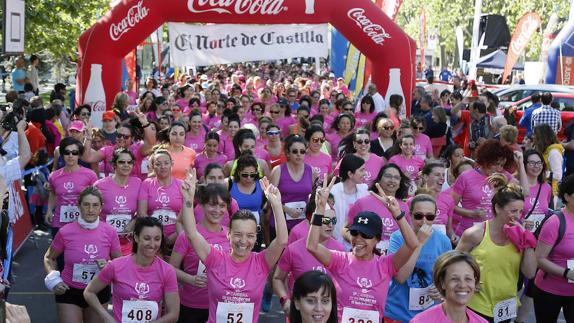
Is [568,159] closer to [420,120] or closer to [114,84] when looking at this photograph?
[420,120]

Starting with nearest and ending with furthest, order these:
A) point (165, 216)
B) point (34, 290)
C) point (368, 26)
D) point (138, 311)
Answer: point (138, 311)
point (165, 216)
point (34, 290)
point (368, 26)

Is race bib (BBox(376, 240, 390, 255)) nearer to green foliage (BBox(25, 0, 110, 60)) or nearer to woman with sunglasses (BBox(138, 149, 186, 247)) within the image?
woman with sunglasses (BBox(138, 149, 186, 247))

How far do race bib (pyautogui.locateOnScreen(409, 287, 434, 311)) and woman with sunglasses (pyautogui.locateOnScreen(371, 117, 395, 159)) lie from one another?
4.71m

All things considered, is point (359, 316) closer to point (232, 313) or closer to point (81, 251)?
point (232, 313)

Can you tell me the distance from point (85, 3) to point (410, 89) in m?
10.6

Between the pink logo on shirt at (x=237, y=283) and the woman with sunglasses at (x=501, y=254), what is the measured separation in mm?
1521

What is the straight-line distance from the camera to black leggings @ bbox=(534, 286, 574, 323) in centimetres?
602

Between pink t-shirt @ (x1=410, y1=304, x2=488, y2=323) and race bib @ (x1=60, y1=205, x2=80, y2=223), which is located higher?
pink t-shirt @ (x1=410, y1=304, x2=488, y2=323)

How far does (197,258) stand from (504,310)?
6.94 feet

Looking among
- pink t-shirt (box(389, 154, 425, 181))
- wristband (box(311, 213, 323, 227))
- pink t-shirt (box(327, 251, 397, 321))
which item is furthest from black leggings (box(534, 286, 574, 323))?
pink t-shirt (box(389, 154, 425, 181))

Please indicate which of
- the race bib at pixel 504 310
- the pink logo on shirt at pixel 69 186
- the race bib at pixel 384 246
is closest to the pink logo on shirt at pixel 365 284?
the race bib at pixel 504 310

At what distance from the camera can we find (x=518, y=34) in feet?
92.9

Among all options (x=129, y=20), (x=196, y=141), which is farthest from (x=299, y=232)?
(x=129, y=20)

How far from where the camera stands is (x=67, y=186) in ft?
26.1
